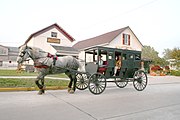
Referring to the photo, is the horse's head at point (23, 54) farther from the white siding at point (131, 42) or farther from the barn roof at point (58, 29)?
the white siding at point (131, 42)

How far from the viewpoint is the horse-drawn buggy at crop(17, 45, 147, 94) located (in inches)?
308

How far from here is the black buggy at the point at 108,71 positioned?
881 centimetres

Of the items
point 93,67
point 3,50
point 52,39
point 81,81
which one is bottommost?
point 81,81

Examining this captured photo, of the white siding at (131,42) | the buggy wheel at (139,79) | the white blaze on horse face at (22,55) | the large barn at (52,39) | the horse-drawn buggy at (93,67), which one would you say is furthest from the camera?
the white siding at (131,42)

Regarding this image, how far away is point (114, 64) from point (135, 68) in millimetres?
1628

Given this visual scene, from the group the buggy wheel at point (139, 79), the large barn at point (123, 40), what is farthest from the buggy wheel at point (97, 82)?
the large barn at point (123, 40)

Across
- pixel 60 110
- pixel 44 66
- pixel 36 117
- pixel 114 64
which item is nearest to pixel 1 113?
pixel 36 117

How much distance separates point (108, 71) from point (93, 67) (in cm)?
81

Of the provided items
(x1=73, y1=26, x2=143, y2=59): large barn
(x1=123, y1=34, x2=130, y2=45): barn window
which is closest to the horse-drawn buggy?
(x1=73, y1=26, x2=143, y2=59): large barn

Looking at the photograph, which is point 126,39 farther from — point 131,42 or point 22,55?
point 22,55

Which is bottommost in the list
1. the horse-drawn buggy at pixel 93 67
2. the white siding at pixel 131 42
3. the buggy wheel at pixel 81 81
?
the buggy wheel at pixel 81 81

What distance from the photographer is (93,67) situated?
30.2ft

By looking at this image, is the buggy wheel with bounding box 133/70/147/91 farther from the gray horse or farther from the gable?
the gable

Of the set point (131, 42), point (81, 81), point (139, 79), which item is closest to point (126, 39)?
point (131, 42)
